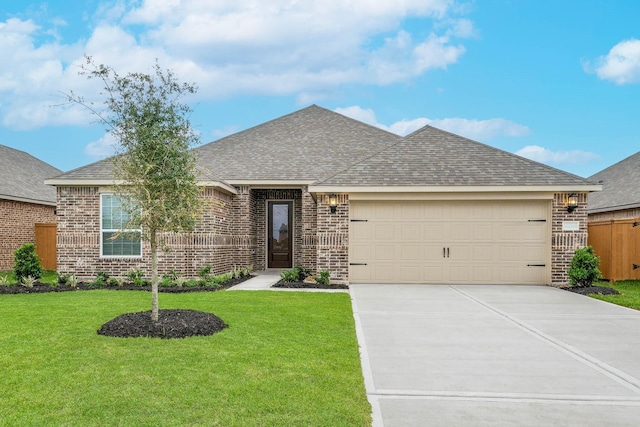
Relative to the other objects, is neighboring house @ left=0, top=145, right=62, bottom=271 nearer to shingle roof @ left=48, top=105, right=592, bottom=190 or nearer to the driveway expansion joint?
shingle roof @ left=48, top=105, right=592, bottom=190

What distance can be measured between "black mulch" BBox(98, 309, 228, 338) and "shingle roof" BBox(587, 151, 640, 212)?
1502 cm

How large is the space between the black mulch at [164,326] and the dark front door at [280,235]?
9701 millimetres

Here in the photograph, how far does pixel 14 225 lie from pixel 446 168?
16.4m

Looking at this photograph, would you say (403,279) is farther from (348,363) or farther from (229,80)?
(229,80)

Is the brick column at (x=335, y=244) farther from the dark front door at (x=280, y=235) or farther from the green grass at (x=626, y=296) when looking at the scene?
the green grass at (x=626, y=296)

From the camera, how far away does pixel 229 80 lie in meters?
21.2

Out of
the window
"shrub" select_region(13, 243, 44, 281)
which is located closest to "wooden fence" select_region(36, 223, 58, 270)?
"shrub" select_region(13, 243, 44, 281)

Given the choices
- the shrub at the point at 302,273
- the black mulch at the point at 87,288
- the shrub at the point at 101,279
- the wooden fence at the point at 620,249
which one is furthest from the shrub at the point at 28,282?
the wooden fence at the point at 620,249

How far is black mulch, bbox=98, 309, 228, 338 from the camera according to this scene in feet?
20.4

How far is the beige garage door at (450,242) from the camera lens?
12344 millimetres

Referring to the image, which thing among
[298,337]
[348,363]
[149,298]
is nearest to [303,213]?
[149,298]

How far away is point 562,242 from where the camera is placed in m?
12.2

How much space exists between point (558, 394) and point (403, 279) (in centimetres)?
816

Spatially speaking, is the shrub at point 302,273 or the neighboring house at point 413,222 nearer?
the neighboring house at point 413,222
